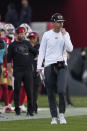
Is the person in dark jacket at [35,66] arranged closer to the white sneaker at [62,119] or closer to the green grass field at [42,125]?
the green grass field at [42,125]

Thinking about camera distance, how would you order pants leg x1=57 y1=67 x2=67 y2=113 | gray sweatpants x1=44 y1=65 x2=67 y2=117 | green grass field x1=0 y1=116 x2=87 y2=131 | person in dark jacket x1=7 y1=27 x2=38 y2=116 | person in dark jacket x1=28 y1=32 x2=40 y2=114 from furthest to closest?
person in dark jacket x1=28 y1=32 x2=40 y2=114 < person in dark jacket x1=7 y1=27 x2=38 y2=116 < gray sweatpants x1=44 y1=65 x2=67 y2=117 < pants leg x1=57 y1=67 x2=67 y2=113 < green grass field x1=0 y1=116 x2=87 y2=131

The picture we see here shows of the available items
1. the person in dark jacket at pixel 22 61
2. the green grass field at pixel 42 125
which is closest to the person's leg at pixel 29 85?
the person in dark jacket at pixel 22 61

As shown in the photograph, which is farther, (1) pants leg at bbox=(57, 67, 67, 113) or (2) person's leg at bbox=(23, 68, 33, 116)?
(2) person's leg at bbox=(23, 68, 33, 116)

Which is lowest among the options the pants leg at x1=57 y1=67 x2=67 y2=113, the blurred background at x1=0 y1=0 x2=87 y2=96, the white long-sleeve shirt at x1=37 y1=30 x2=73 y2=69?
the blurred background at x1=0 y1=0 x2=87 y2=96

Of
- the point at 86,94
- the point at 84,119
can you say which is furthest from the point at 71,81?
the point at 84,119

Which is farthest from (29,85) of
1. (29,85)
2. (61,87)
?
(61,87)

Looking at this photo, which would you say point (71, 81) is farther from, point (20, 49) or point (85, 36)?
point (20, 49)

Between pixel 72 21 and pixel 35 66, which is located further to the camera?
pixel 72 21

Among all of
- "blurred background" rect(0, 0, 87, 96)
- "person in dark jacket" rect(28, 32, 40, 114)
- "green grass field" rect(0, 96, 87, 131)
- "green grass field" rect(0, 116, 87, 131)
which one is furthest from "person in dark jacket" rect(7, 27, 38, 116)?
"blurred background" rect(0, 0, 87, 96)

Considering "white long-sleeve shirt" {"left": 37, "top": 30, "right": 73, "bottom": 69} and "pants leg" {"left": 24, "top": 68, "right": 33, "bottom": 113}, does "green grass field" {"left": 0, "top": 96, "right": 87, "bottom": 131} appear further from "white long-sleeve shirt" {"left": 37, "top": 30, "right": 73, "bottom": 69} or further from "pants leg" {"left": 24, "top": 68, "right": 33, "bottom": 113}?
"white long-sleeve shirt" {"left": 37, "top": 30, "right": 73, "bottom": 69}

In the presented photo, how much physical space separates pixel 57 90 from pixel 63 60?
0.66 m

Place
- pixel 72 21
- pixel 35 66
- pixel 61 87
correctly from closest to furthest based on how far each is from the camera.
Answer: pixel 61 87 < pixel 35 66 < pixel 72 21

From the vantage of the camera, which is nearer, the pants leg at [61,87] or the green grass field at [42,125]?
the green grass field at [42,125]

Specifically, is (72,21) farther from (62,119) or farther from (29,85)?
(62,119)
